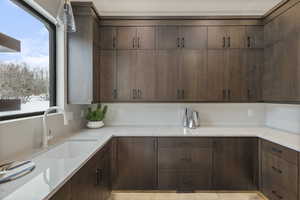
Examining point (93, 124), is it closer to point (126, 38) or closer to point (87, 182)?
point (126, 38)

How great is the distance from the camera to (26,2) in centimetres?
224

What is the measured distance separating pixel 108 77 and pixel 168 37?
1.13 metres

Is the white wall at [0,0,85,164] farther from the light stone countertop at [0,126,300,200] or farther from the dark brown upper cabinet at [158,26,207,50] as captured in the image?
the dark brown upper cabinet at [158,26,207,50]

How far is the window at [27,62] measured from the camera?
2.01 metres

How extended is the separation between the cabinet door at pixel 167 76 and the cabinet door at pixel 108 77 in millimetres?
691

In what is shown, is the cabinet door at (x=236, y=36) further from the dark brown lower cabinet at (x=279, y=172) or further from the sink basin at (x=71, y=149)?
the sink basin at (x=71, y=149)

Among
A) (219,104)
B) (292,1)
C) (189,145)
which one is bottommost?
(189,145)

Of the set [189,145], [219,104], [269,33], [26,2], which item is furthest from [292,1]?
[26,2]

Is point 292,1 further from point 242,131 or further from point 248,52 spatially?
point 242,131

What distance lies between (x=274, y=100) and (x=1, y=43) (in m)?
3.20

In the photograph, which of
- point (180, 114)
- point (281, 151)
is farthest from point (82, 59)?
point (281, 151)

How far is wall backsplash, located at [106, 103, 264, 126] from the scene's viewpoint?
3.72 metres

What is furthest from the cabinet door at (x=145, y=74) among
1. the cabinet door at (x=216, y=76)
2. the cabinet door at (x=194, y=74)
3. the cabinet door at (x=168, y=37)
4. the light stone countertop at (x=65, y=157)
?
the cabinet door at (x=216, y=76)

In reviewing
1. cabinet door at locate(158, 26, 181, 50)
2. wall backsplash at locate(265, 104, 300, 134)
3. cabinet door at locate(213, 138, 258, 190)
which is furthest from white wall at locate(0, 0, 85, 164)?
wall backsplash at locate(265, 104, 300, 134)
